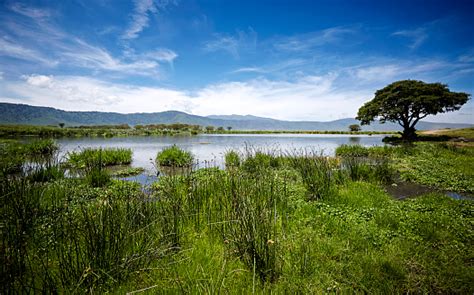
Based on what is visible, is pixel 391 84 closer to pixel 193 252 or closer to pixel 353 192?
pixel 353 192

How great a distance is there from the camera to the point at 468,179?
861cm

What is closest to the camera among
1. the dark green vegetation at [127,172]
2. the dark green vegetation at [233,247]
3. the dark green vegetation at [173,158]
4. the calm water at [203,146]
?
the dark green vegetation at [233,247]

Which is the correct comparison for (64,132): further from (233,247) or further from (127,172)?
(233,247)

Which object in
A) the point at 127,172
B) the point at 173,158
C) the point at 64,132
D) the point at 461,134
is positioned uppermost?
the point at 461,134

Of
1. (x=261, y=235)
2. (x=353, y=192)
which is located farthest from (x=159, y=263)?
(x=353, y=192)

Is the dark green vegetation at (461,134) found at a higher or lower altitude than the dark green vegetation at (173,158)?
higher

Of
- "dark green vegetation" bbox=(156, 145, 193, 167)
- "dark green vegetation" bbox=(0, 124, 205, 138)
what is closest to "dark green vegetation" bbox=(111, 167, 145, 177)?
"dark green vegetation" bbox=(156, 145, 193, 167)

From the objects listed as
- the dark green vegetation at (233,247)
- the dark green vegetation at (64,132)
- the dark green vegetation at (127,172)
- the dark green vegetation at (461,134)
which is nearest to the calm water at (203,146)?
the dark green vegetation at (127,172)

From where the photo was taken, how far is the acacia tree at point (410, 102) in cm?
2812

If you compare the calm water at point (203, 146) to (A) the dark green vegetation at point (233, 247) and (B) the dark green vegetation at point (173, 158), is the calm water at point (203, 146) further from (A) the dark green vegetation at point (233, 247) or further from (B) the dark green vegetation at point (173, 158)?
(A) the dark green vegetation at point (233, 247)

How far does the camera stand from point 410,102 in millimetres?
29562

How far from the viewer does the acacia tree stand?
2812cm

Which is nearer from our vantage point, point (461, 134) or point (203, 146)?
point (203, 146)

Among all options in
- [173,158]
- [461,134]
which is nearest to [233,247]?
[173,158]
